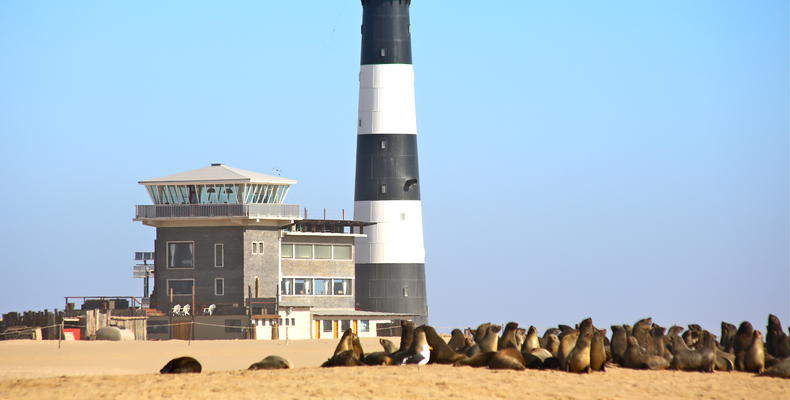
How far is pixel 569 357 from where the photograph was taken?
3344cm

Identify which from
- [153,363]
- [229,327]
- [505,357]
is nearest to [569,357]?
[505,357]

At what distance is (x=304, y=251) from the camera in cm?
7312

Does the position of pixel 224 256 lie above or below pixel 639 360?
above

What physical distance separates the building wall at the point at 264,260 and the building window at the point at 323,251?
11.9 feet

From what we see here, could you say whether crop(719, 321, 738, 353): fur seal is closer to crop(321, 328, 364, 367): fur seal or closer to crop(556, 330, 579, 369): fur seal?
crop(556, 330, 579, 369): fur seal

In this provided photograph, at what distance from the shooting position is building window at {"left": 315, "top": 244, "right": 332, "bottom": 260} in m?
73.8

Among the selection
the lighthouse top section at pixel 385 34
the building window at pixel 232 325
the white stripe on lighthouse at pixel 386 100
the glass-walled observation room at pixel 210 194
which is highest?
the lighthouse top section at pixel 385 34

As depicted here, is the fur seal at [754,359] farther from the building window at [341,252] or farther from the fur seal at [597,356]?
the building window at [341,252]

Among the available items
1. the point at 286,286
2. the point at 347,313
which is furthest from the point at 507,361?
the point at 286,286

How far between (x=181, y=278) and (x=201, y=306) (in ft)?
5.79

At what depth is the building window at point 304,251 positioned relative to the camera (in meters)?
72.8

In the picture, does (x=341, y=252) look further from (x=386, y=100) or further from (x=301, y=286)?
(x=386, y=100)

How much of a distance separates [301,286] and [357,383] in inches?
1754

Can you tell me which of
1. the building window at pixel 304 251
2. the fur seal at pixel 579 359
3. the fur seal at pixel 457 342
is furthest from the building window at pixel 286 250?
the fur seal at pixel 579 359
